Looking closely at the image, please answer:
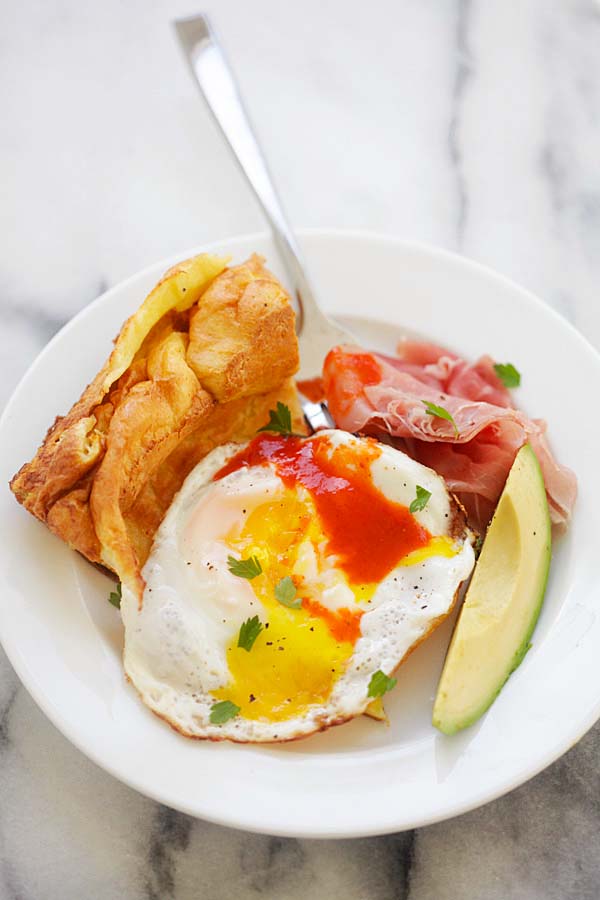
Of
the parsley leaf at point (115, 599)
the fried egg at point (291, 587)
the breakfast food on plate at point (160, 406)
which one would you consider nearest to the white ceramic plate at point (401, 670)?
the parsley leaf at point (115, 599)

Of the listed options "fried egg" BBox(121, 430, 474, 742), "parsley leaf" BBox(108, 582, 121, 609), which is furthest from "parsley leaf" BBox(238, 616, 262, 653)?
"parsley leaf" BBox(108, 582, 121, 609)

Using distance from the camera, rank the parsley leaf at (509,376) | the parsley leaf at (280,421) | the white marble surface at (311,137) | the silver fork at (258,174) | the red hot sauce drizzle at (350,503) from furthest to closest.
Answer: the white marble surface at (311,137)
the silver fork at (258,174)
the parsley leaf at (509,376)
the parsley leaf at (280,421)
the red hot sauce drizzle at (350,503)

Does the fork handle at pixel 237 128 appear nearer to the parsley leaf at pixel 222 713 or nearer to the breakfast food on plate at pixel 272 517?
the breakfast food on plate at pixel 272 517

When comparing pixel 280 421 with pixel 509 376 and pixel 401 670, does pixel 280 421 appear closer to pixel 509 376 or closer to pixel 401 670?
pixel 509 376

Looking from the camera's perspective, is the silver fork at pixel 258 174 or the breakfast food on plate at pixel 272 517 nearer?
the breakfast food on plate at pixel 272 517

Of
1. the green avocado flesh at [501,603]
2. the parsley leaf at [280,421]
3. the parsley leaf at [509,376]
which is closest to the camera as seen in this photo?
the green avocado flesh at [501,603]

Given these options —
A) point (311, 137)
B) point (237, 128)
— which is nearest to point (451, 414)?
point (237, 128)
